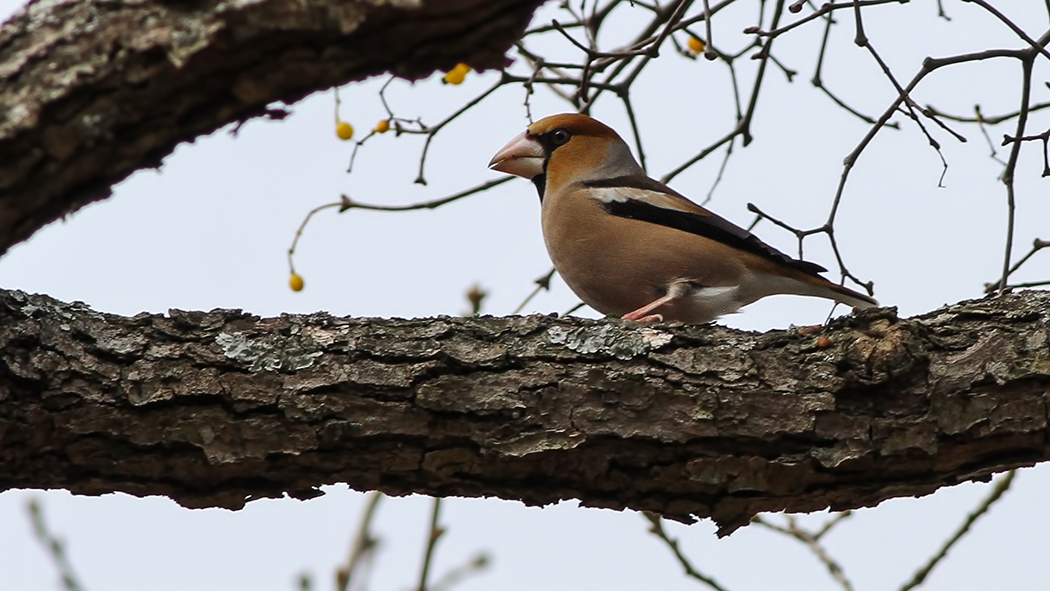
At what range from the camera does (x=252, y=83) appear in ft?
5.69

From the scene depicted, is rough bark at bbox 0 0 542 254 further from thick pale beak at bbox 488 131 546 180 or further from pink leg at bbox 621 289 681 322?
thick pale beak at bbox 488 131 546 180

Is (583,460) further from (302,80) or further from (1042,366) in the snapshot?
(302,80)

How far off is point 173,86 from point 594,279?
2871 millimetres

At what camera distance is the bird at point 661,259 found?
4340 mm

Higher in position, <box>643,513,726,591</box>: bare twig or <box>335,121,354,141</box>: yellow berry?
<box>335,121,354,141</box>: yellow berry

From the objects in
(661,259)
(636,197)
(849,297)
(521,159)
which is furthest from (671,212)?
(521,159)

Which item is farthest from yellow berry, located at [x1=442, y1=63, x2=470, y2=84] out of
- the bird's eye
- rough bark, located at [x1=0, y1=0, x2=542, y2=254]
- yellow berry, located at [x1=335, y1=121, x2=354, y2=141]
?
rough bark, located at [x1=0, y1=0, x2=542, y2=254]

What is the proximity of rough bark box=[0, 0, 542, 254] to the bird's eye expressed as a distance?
3552 mm

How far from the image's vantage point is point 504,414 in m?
2.72

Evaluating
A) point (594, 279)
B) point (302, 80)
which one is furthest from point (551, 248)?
point (302, 80)

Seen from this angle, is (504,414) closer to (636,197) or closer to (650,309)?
(650,309)

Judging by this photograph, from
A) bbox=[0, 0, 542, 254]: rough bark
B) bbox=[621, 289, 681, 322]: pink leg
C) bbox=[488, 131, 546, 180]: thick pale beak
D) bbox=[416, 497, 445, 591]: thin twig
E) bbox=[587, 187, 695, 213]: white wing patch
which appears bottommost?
bbox=[0, 0, 542, 254]: rough bark

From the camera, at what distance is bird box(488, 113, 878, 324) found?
171 inches

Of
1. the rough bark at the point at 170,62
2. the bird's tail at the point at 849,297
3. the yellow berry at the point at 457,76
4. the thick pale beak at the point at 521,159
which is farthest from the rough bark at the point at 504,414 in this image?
the thick pale beak at the point at 521,159
